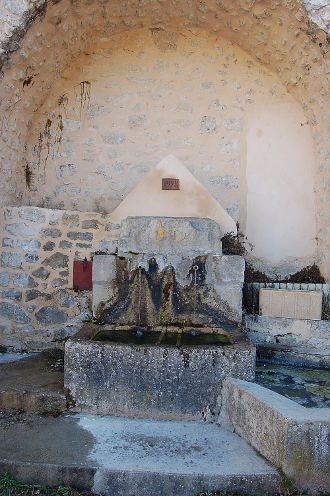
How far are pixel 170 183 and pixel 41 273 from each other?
5.19 ft

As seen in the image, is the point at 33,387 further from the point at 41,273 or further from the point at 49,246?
the point at 49,246

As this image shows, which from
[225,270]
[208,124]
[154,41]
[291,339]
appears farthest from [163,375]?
[154,41]

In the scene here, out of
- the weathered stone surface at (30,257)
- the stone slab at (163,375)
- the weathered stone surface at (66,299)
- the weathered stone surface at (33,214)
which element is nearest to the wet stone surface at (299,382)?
the stone slab at (163,375)

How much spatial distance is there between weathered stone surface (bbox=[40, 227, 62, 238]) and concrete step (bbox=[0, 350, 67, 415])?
48.4 inches

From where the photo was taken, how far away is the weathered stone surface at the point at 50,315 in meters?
4.62

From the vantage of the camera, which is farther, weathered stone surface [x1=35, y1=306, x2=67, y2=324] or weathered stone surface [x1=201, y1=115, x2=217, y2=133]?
weathered stone surface [x1=201, y1=115, x2=217, y2=133]

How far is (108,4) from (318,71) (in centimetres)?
221

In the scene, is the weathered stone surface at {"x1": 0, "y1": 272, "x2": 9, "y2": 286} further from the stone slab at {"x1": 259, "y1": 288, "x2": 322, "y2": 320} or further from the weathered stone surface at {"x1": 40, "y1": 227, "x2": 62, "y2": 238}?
the stone slab at {"x1": 259, "y1": 288, "x2": 322, "y2": 320}

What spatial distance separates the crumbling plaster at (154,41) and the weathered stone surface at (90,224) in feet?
2.84

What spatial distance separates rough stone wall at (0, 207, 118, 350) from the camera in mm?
4547

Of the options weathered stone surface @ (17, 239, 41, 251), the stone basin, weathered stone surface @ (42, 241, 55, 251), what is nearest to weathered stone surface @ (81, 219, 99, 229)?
weathered stone surface @ (42, 241, 55, 251)

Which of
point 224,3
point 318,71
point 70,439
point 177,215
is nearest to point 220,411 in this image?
point 70,439

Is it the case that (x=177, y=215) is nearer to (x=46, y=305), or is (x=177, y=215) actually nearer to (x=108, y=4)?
(x=46, y=305)

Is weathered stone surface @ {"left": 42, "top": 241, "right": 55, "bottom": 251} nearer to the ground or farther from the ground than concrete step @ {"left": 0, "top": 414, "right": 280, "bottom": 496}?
farther from the ground
